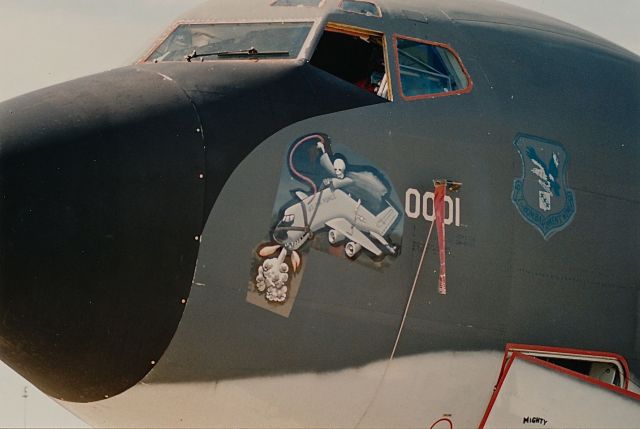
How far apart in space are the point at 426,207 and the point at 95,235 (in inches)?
96.0

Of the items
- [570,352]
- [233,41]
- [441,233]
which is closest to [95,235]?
[233,41]

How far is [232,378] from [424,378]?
1452 millimetres

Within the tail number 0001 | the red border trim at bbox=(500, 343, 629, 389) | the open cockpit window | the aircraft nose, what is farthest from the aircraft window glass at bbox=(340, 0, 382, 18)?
the red border trim at bbox=(500, 343, 629, 389)

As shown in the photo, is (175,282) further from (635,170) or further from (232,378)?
(635,170)

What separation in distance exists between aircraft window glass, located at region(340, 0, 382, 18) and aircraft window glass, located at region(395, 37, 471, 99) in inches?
11.6

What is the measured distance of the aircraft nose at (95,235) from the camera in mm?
7391

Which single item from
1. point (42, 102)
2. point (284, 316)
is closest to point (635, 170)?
point (284, 316)

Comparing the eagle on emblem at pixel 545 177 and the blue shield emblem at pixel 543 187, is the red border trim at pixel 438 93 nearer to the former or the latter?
the blue shield emblem at pixel 543 187

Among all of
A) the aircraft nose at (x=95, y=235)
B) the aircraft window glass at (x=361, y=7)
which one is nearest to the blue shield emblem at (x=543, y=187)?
the aircraft window glass at (x=361, y=7)

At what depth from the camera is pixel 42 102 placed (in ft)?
26.0

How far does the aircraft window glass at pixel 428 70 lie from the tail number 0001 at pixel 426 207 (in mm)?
803

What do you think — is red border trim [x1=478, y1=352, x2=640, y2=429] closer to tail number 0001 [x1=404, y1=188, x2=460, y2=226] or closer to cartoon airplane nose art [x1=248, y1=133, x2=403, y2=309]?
tail number 0001 [x1=404, y1=188, x2=460, y2=226]

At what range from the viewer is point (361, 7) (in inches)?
367

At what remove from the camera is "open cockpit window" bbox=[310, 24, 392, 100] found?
906cm
